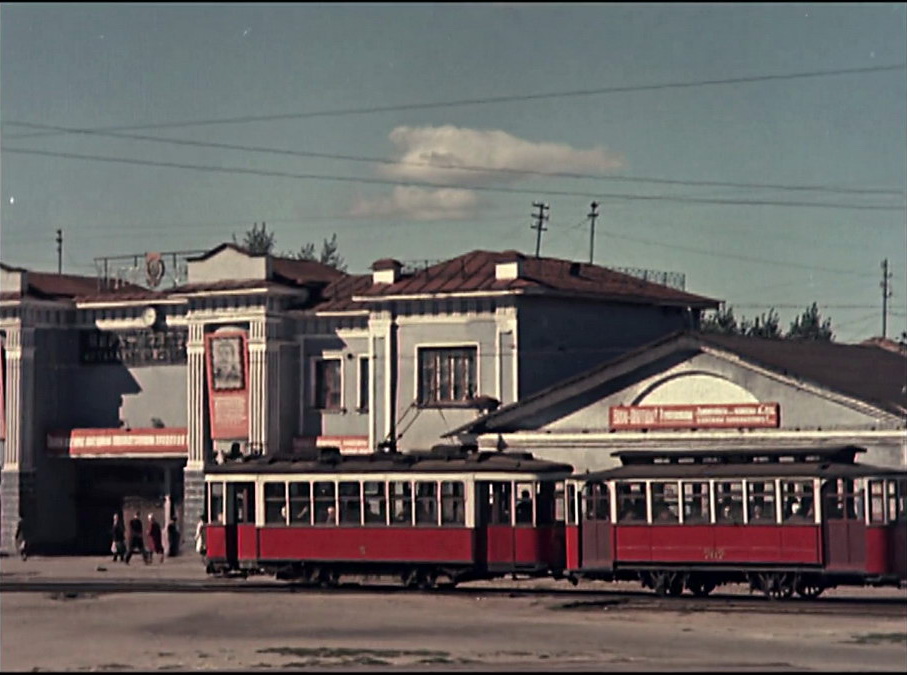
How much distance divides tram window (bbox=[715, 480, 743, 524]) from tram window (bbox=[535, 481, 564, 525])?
3484 millimetres

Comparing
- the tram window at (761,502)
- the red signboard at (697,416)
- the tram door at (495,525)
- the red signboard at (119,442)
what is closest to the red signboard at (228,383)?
the red signboard at (119,442)

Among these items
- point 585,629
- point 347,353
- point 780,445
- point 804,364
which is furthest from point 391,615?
point 347,353

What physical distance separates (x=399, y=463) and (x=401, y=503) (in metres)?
0.79

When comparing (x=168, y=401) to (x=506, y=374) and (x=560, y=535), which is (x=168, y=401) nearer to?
(x=506, y=374)

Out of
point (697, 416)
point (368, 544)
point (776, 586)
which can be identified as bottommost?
point (776, 586)

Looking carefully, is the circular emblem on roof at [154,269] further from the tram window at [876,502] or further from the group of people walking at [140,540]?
the tram window at [876,502]

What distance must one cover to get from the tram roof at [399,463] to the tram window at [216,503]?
1.29 ft

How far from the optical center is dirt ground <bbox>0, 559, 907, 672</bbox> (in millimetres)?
25656

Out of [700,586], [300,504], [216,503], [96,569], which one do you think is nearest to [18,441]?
[96,569]

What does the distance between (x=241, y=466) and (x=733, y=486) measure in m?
10.7

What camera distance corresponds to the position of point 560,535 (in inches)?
1533

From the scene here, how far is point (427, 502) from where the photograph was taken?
130 feet

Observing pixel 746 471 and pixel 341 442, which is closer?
pixel 746 471

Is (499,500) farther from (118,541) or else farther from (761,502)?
(118,541)
